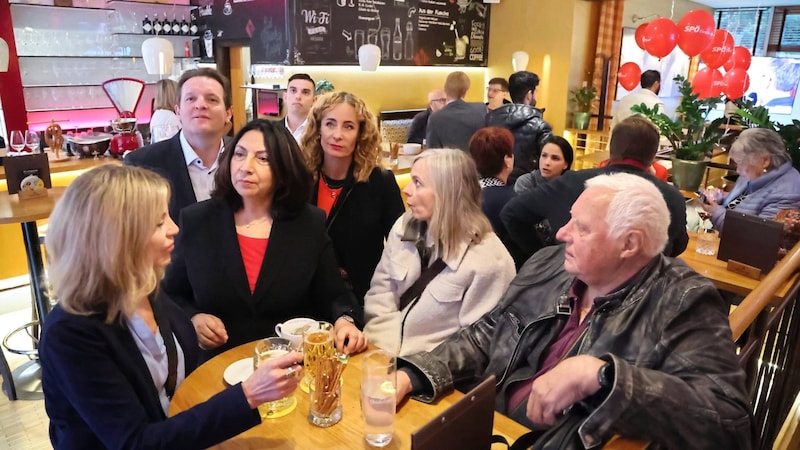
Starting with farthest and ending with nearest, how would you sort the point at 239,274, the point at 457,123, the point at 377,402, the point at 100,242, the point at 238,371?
the point at 457,123 < the point at 239,274 < the point at 238,371 < the point at 377,402 < the point at 100,242

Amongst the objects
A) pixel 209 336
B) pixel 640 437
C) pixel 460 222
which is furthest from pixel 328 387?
pixel 460 222

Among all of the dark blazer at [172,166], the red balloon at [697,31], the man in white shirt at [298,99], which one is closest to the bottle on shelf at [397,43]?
the red balloon at [697,31]

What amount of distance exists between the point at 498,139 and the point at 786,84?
35.3 feet

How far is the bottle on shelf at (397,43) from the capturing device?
23.0 feet

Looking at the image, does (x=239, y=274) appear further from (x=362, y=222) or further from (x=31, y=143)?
(x=31, y=143)

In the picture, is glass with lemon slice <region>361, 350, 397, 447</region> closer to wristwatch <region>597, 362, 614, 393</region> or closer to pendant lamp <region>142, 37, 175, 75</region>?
wristwatch <region>597, 362, 614, 393</region>

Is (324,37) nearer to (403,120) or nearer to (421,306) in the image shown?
(403,120)

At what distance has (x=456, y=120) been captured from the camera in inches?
186

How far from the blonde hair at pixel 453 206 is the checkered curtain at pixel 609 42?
667 cm

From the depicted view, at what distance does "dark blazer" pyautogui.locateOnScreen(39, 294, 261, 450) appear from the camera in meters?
1.17

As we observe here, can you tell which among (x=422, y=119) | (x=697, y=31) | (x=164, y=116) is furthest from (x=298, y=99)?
(x=697, y=31)

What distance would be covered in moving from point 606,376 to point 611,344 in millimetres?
216

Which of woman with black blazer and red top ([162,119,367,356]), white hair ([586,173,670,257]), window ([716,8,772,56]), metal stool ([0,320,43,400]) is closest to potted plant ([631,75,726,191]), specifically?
white hair ([586,173,670,257])

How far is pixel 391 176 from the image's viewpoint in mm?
2631
